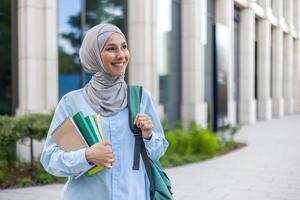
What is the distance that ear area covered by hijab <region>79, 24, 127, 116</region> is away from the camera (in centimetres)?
204

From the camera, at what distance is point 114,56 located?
80.5 inches

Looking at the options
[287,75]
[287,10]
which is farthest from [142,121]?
[287,10]

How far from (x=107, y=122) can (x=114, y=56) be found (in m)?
0.30

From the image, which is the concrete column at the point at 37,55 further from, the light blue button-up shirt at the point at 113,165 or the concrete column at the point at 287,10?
the concrete column at the point at 287,10

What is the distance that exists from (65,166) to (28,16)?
8.24 meters

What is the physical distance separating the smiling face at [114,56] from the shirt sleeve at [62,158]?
280 millimetres

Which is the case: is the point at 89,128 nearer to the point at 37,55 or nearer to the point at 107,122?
the point at 107,122

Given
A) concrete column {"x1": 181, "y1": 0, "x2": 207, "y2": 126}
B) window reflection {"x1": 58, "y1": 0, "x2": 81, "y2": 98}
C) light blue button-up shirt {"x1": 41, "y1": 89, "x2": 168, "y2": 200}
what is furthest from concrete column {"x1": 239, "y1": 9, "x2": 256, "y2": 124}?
light blue button-up shirt {"x1": 41, "y1": 89, "x2": 168, "y2": 200}

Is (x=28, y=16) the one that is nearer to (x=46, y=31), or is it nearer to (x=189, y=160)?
(x=46, y=31)

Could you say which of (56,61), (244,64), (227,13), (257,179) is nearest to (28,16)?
(56,61)

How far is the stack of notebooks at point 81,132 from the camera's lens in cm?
198

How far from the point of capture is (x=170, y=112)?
15203mm

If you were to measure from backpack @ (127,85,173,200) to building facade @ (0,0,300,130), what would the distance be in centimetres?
787

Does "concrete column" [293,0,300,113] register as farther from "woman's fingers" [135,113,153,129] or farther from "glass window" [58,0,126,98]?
"woman's fingers" [135,113,153,129]
